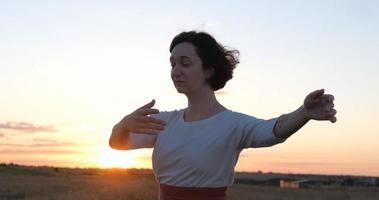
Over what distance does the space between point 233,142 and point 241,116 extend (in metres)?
0.14

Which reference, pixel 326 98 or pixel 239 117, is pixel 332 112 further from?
pixel 239 117

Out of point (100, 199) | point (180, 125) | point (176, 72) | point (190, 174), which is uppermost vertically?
point (176, 72)

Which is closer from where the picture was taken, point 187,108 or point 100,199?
point 187,108

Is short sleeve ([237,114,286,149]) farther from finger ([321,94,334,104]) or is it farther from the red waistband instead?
finger ([321,94,334,104])

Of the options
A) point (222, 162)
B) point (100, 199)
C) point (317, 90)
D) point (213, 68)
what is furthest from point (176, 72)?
point (100, 199)

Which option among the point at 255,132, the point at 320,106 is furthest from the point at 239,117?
the point at 320,106

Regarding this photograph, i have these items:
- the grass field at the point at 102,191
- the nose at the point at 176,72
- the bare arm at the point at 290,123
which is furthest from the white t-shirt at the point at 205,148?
the grass field at the point at 102,191

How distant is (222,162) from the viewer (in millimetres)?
3574

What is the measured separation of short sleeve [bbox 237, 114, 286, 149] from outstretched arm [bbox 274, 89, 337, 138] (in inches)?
2.6

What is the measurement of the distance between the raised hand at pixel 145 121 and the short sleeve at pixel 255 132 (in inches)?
17.2

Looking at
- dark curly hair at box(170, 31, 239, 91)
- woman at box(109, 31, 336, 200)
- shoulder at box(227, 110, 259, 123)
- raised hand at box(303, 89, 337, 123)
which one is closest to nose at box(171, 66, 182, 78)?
woman at box(109, 31, 336, 200)

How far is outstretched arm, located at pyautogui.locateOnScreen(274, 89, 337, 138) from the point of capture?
2984 millimetres

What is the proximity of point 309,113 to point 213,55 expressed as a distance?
864 millimetres

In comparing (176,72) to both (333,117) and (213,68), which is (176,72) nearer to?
(213,68)
